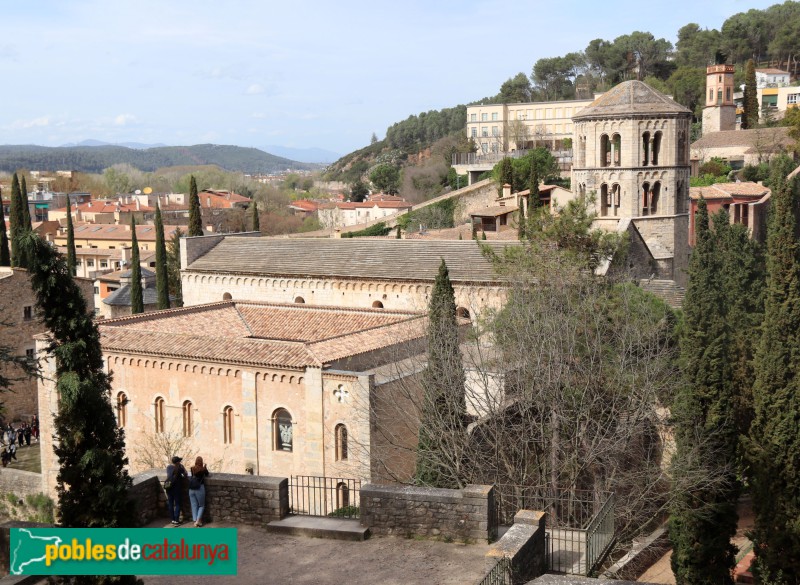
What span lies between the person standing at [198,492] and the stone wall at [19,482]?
57.4 ft

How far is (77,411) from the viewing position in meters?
9.52

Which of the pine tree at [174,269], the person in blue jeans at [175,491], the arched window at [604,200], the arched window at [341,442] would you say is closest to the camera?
the person in blue jeans at [175,491]

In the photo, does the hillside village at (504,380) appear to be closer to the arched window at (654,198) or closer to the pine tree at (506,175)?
the arched window at (654,198)

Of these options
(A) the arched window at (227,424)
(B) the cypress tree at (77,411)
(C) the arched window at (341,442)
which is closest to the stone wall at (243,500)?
(B) the cypress tree at (77,411)

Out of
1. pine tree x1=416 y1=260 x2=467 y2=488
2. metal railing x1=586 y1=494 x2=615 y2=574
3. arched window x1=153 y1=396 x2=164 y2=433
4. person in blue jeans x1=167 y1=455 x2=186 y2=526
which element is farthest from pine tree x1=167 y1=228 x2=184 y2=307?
metal railing x1=586 y1=494 x2=615 y2=574

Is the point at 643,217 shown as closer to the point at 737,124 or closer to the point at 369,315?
the point at 369,315

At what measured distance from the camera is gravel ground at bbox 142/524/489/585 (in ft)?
33.5

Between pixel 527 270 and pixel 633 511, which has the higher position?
pixel 527 270

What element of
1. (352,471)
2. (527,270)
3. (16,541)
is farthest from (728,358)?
(16,541)

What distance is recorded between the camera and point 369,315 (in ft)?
84.9

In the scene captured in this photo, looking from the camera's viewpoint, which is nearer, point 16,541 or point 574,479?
point 16,541

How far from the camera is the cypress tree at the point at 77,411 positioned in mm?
9508

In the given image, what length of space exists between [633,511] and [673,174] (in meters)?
15.4

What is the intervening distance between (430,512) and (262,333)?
52.4 ft
